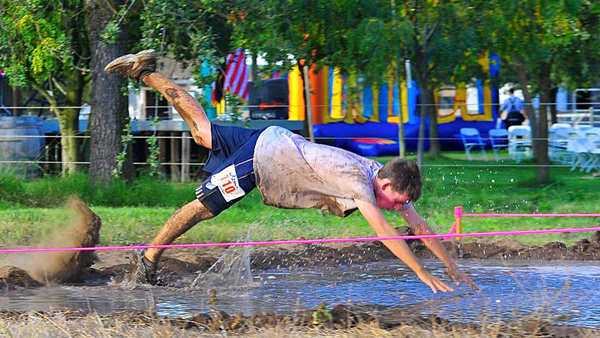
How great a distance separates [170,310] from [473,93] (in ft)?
62.0

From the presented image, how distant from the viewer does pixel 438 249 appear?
636 centimetres

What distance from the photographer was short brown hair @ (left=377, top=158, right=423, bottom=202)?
19.0 ft

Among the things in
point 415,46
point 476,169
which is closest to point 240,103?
point 415,46

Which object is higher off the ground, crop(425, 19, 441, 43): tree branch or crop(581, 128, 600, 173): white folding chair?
crop(425, 19, 441, 43): tree branch

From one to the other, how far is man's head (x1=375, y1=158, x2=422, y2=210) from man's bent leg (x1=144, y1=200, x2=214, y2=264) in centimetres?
169

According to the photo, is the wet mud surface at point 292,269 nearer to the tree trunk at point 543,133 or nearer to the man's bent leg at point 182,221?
the man's bent leg at point 182,221

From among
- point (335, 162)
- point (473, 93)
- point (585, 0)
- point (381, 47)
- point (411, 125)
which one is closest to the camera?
point (335, 162)

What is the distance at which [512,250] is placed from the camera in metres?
8.88

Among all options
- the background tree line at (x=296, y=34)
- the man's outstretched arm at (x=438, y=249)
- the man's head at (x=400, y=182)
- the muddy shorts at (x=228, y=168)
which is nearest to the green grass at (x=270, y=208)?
the background tree line at (x=296, y=34)

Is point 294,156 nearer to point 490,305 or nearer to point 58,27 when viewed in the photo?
point 490,305

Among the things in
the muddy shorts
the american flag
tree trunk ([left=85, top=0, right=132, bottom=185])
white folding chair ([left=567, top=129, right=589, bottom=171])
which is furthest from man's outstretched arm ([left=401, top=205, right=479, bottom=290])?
the american flag

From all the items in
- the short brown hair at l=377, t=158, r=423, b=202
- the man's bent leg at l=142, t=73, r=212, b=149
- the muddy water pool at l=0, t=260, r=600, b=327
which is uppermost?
the man's bent leg at l=142, t=73, r=212, b=149

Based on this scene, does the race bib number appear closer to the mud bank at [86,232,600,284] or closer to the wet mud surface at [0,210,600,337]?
the wet mud surface at [0,210,600,337]

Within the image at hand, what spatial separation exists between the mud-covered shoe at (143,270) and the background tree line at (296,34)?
3.92 m
